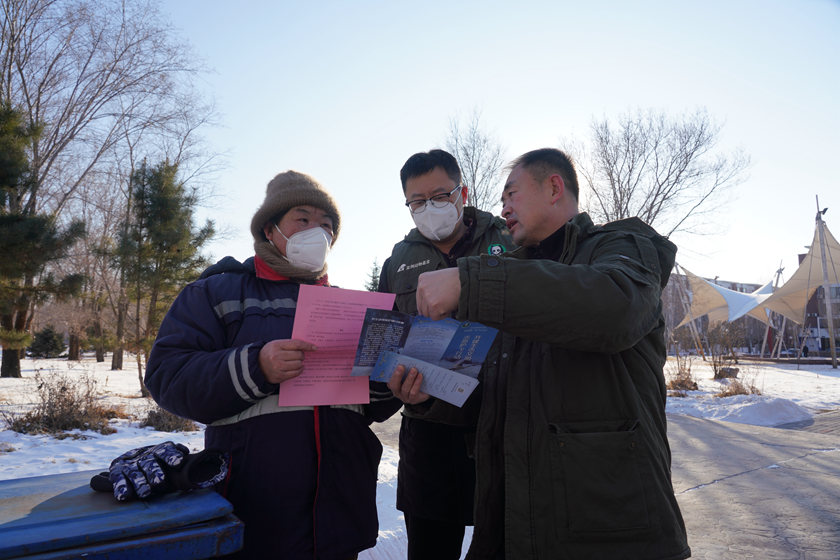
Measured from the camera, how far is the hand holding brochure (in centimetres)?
171

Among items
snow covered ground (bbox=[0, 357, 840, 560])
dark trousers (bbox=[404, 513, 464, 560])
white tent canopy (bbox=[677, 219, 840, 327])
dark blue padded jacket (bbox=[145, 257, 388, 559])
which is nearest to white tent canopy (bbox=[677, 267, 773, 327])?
white tent canopy (bbox=[677, 219, 840, 327])

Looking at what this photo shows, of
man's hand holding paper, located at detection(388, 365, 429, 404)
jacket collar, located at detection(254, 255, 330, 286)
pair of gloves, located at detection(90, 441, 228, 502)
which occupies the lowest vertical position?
pair of gloves, located at detection(90, 441, 228, 502)

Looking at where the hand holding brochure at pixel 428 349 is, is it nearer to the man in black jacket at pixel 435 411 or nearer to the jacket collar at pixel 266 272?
the man in black jacket at pixel 435 411

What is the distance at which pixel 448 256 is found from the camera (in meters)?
2.95

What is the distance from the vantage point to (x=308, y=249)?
2.18 metres

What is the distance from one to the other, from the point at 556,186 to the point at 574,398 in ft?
2.68

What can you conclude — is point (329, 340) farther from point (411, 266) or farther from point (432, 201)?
point (432, 201)

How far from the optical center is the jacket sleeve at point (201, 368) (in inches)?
66.3

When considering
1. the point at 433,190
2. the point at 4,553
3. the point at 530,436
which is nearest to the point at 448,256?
the point at 433,190

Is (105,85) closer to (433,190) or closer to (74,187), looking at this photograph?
(74,187)

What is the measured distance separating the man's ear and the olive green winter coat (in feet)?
0.78

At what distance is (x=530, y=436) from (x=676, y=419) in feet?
33.7

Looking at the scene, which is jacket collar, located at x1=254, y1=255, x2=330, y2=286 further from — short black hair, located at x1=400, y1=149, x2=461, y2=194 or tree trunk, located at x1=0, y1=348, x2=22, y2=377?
tree trunk, located at x1=0, y1=348, x2=22, y2=377

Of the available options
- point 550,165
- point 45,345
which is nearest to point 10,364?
point 45,345
